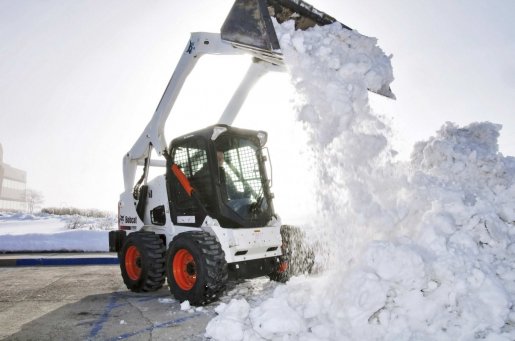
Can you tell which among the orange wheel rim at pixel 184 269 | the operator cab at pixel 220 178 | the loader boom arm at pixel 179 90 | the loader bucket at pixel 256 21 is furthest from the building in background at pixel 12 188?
the loader bucket at pixel 256 21

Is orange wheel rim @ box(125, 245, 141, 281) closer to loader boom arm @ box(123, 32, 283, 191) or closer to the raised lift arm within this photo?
the raised lift arm

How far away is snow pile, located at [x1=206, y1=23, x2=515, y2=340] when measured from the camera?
9.82 feet

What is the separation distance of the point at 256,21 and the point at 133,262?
4.27m

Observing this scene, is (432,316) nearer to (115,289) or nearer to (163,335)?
(163,335)

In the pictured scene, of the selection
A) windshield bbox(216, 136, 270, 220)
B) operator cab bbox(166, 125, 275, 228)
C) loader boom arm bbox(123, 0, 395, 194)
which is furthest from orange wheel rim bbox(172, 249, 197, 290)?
loader boom arm bbox(123, 0, 395, 194)

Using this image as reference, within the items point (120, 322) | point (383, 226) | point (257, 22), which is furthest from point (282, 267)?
point (257, 22)

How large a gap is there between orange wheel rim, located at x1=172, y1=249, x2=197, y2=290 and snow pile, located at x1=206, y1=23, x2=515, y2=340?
45.2 inches

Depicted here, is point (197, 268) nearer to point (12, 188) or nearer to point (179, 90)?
point (179, 90)

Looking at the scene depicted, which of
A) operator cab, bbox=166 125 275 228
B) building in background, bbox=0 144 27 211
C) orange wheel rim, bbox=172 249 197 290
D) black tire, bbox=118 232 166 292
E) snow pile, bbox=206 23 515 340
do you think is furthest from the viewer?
building in background, bbox=0 144 27 211

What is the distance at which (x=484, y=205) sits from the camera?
379 cm

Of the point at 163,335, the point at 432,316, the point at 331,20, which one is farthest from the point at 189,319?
the point at 331,20

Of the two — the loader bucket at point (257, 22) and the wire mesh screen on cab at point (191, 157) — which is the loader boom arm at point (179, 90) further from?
the loader bucket at point (257, 22)

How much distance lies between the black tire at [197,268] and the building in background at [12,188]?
177 feet

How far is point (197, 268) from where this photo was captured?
4387 mm
